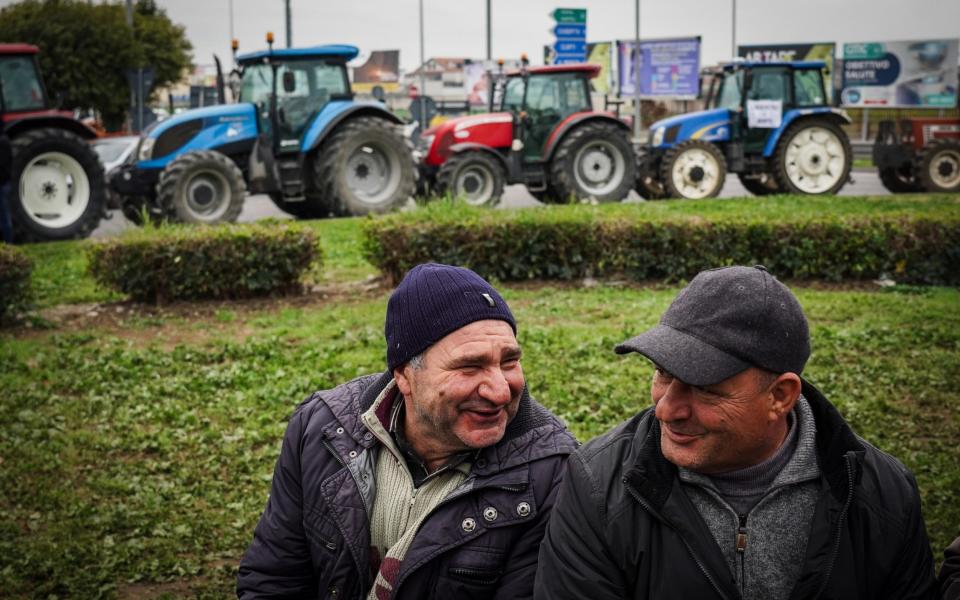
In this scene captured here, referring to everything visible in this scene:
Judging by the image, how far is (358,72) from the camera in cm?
6969

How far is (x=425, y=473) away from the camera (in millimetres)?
2896

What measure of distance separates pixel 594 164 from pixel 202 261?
10.2m

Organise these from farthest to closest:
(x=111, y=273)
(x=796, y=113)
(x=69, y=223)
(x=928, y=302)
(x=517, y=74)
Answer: (x=796, y=113) < (x=517, y=74) < (x=69, y=223) < (x=111, y=273) < (x=928, y=302)

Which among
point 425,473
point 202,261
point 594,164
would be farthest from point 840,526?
point 594,164

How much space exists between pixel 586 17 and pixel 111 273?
2007cm

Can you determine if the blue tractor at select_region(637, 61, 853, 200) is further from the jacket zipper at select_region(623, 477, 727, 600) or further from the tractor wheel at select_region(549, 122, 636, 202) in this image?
the jacket zipper at select_region(623, 477, 727, 600)

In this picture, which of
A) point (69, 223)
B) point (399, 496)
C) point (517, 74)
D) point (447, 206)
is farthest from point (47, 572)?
point (517, 74)

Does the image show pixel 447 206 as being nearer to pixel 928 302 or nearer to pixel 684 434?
pixel 928 302

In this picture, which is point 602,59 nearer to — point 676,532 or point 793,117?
point 793,117

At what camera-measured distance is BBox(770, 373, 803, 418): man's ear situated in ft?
7.68

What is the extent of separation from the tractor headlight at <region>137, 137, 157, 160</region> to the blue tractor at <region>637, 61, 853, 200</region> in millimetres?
8629

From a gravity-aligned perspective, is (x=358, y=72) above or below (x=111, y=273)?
above

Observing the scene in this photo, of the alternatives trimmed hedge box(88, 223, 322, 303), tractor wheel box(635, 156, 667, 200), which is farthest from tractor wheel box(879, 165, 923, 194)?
trimmed hedge box(88, 223, 322, 303)

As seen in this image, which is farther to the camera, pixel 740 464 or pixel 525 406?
pixel 525 406
